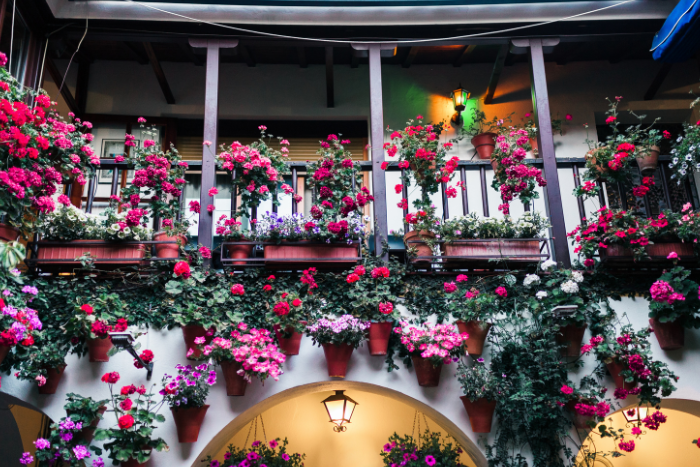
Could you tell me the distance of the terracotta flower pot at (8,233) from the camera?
4415mm

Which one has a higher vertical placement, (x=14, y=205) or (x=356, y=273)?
(x=14, y=205)

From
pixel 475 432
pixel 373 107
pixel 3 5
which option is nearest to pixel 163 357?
pixel 475 432

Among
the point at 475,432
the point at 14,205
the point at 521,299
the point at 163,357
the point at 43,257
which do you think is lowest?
the point at 475,432

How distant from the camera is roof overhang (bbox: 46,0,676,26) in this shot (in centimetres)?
569

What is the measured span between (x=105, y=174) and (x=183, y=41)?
7.36ft

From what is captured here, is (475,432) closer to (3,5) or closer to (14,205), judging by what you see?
(14,205)

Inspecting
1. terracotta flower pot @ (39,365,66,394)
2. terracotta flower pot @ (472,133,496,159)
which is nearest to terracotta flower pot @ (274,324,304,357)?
terracotta flower pot @ (39,365,66,394)

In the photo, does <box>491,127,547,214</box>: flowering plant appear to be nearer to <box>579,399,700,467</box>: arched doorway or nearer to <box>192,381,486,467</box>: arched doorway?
<box>192,381,486,467</box>: arched doorway

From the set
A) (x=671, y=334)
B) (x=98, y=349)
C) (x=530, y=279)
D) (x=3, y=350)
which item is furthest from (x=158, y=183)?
(x=671, y=334)

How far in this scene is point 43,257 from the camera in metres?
4.79

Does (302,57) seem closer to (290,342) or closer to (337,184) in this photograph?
(337,184)

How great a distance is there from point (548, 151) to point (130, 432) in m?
4.20

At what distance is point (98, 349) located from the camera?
4582mm

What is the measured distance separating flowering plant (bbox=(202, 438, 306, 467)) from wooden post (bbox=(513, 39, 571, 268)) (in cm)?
318
